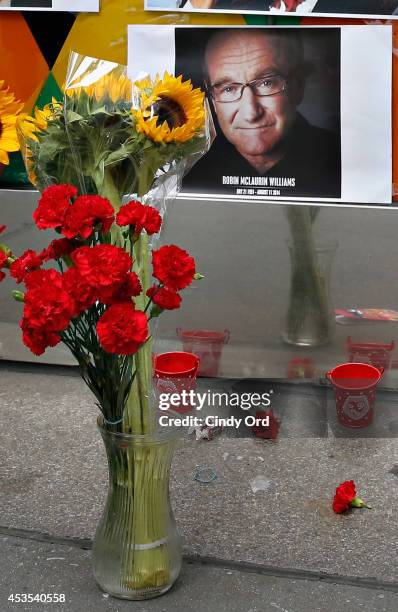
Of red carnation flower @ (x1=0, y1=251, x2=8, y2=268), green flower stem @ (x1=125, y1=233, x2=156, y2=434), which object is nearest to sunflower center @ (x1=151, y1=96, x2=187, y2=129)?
green flower stem @ (x1=125, y1=233, x2=156, y2=434)

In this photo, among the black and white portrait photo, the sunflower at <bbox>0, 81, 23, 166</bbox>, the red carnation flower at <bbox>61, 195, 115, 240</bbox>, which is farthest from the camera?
the black and white portrait photo

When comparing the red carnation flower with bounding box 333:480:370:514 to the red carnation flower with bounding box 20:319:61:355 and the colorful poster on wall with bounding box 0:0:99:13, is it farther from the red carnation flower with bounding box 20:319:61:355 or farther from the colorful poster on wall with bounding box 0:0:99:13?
the colorful poster on wall with bounding box 0:0:99:13

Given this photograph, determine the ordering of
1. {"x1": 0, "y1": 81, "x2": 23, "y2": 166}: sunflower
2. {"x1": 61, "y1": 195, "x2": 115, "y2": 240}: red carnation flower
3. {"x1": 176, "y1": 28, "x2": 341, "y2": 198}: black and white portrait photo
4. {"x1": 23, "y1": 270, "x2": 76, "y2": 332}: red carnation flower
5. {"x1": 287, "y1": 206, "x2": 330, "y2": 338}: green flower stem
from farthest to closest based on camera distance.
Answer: {"x1": 287, "y1": 206, "x2": 330, "y2": 338}: green flower stem → {"x1": 176, "y1": 28, "x2": 341, "y2": 198}: black and white portrait photo → {"x1": 0, "y1": 81, "x2": 23, "y2": 166}: sunflower → {"x1": 61, "y1": 195, "x2": 115, "y2": 240}: red carnation flower → {"x1": 23, "y1": 270, "x2": 76, "y2": 332}: red carnation flower

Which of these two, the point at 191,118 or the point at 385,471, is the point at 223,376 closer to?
the point at 385,471

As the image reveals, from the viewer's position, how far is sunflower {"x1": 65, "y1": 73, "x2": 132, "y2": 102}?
2.43 meters

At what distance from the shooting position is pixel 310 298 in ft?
12.9

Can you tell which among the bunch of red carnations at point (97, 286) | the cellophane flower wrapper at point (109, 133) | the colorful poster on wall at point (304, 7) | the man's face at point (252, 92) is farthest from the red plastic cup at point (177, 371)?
the colorful poster on wall at point (304, 7)

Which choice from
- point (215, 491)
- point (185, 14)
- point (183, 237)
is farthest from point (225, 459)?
point (185, 14)

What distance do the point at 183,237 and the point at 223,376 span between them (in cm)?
70

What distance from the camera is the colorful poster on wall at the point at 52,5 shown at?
12.4ft

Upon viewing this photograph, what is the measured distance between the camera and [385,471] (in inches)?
132

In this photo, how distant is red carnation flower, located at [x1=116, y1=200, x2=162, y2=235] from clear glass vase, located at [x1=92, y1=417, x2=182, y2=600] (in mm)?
603

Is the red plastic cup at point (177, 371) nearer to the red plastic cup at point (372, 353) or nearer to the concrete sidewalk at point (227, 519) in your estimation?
the concrete sidewalk at point (227, 519)

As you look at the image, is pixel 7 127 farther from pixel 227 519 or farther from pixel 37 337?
pixel 227 519
